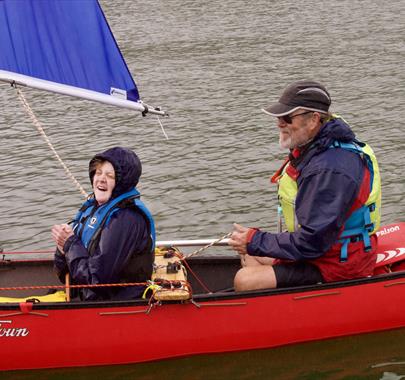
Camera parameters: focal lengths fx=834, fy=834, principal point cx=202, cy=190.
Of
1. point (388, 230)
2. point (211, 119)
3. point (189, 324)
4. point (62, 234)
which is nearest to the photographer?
point (62, 234)

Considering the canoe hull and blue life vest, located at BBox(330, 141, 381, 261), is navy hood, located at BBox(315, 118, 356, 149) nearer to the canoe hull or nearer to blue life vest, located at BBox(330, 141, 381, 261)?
blue life vest, located at BBox(330, 141, 381, 261)

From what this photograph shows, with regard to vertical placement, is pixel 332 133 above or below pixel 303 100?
below

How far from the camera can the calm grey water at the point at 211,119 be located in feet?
34.4

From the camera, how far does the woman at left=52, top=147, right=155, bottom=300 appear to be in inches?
241

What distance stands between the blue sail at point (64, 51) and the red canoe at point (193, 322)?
162cm

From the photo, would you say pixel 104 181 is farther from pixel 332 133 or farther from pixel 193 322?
pixel 332 133

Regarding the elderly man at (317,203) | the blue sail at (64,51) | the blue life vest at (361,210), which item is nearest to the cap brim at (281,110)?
the elderly man at (317,203)

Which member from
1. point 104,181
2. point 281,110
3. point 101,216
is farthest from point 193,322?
point 281,110

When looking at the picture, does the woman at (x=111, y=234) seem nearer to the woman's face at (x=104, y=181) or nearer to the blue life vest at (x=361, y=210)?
the woman's face at (x=104, y=181)

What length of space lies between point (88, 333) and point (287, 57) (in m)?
13.0

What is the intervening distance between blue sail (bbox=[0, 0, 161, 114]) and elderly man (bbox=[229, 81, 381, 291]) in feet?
4.14

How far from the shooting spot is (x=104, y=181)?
6164 millimetres


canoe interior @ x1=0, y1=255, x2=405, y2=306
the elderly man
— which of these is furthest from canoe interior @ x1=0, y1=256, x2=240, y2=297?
the elderly man

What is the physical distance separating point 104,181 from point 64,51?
114 cm
